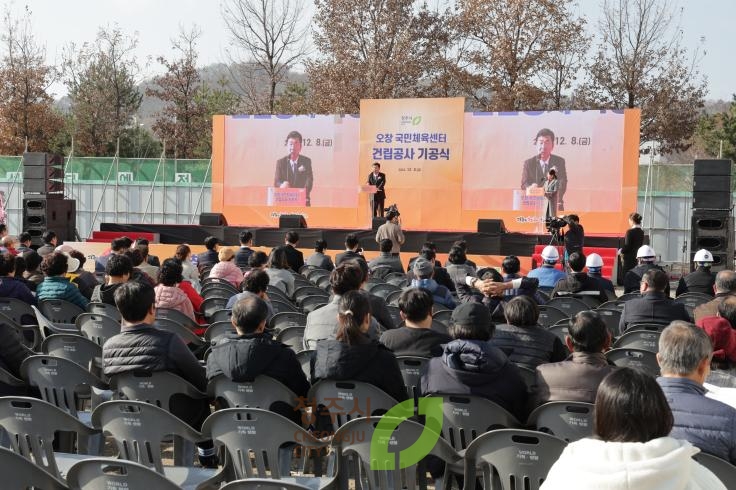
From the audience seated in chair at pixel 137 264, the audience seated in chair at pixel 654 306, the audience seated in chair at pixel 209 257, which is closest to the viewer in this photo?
the audience seated in chair at pixel 654 306

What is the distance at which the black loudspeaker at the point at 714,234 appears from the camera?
13.8 meters

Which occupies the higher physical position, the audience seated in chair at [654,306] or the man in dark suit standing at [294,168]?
the man in dark suit standing at [294,168]

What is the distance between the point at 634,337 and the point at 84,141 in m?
37.1

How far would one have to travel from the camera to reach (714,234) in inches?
547

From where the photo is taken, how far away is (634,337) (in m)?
5.48

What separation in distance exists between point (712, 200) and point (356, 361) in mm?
11310

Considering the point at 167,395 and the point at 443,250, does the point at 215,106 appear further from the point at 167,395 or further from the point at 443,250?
the point at 167,395

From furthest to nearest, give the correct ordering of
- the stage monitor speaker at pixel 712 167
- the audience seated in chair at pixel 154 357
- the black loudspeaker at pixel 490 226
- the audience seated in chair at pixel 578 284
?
the black loudspeaker at pixel 490 226, the stage monitor speaker at pixel 712 167, the audience seated in chair at pixel 578 284, the audience seated in chair at pixel 154 357

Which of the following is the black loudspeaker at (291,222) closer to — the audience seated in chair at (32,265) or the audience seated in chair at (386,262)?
the audience seated in chair at (386,262)

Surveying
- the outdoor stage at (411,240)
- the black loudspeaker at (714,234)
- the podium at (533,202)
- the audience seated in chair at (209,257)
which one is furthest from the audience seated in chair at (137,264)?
the podium at (533,202)

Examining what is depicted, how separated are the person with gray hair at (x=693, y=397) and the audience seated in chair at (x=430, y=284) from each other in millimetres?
3857

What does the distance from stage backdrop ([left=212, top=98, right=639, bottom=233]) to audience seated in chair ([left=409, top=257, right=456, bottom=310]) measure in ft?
35.6

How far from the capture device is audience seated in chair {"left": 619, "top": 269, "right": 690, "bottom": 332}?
628cm

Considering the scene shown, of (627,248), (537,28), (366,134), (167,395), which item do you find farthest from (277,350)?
(537,28)
